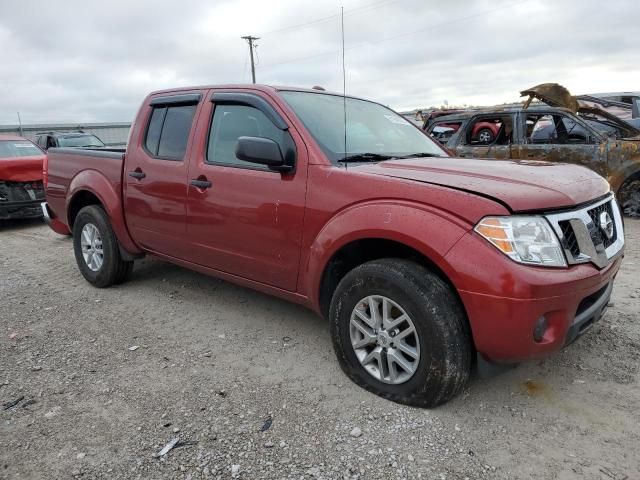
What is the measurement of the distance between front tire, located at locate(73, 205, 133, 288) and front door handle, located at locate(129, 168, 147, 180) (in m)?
0.70

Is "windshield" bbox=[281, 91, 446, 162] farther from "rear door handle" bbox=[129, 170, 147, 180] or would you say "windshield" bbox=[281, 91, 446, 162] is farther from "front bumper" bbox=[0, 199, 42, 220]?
"front bumper" bbox=[0, 199, 42, 220]

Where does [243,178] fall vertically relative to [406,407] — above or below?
above

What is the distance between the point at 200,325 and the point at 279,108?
180 cm

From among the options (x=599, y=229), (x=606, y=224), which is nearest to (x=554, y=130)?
(x=606, y=224)

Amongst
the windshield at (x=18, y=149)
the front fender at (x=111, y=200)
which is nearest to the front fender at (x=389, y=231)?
the front fender at (x=111, y=200)

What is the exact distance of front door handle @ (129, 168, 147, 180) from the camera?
13.4 feet

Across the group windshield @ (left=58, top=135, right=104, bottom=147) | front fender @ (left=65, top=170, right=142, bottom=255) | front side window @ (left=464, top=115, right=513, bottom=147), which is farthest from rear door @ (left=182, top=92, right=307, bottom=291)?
windshield @ (left=58, top=135, right=104, bottom=147)

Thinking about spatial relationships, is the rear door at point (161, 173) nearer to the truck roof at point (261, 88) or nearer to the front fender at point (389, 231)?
the truck roof at point (261, 88)

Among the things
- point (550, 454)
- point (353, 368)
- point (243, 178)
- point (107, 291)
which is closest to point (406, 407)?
point (353, 368)

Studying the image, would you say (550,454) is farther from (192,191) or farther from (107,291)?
(107,291)

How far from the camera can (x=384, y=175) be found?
8.94 feet

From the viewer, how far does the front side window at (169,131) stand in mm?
3848

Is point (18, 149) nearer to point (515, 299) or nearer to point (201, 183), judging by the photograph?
point (201, 183)

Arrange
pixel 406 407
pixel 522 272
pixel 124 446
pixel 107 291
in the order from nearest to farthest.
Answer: pixel 522 272, pixel 124 446, pixel 406 407, pixel 107 291
